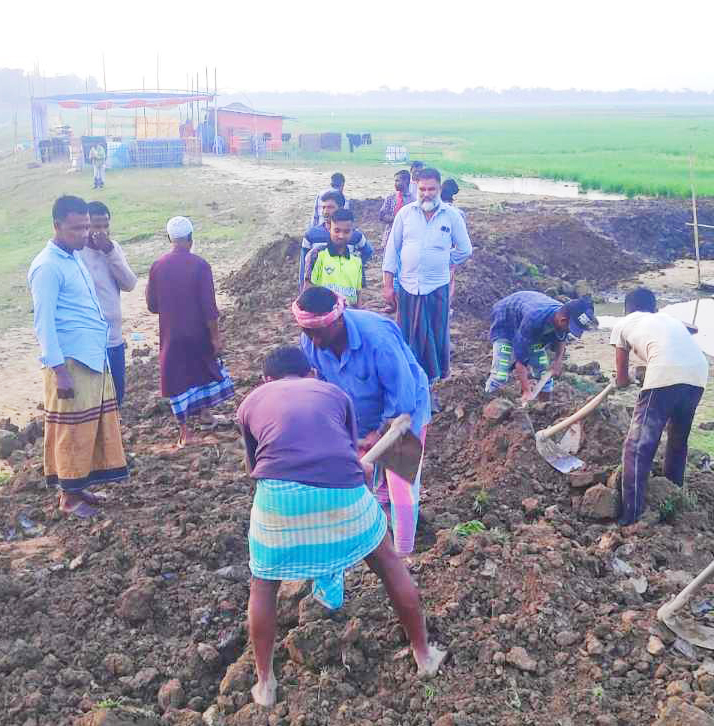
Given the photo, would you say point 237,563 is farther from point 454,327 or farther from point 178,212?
point 178,212

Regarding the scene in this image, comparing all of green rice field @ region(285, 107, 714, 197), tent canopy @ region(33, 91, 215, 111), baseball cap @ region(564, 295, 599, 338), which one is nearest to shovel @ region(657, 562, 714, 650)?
baseball cap @ region(564, 295, 599, 338)

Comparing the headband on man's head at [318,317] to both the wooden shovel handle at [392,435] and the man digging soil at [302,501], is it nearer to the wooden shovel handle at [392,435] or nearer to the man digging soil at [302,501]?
the man digging soil at [302,501]

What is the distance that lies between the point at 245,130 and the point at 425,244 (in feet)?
95.2

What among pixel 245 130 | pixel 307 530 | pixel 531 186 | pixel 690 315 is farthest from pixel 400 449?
pixel 245 130

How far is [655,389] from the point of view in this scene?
4.21 m

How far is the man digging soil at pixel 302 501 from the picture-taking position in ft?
8.98

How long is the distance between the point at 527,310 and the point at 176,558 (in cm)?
295

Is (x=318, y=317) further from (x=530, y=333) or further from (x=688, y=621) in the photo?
(x=530, y=333)

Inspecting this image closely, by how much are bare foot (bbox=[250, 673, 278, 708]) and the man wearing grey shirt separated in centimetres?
251

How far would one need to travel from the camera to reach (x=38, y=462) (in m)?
5.34

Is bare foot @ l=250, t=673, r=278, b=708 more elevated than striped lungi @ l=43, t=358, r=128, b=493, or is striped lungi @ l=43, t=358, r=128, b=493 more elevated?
striped lungi @ l=43, t=358, r=128, b=493

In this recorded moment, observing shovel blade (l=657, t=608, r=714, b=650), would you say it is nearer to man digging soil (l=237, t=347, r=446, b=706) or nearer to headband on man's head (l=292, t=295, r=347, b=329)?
man digging soil (l=237, t=347, r=446, b=706)

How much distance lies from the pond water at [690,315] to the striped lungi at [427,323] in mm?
4362

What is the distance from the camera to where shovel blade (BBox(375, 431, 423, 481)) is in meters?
3.60
